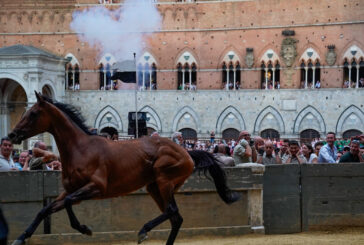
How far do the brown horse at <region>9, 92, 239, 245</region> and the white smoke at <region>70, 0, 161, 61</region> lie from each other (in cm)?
3177

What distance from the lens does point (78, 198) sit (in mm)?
9594

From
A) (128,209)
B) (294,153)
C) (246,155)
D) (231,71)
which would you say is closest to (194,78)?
(231,71)

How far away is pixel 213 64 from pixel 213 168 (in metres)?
30.2

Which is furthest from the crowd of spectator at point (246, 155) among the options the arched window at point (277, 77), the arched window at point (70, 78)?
the arched window at point (70, 78)

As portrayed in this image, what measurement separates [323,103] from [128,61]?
11656 mm

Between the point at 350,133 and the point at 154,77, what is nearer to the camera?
the point at 350,133

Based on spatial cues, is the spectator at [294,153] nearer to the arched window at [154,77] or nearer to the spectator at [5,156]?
the spectator at [5,156]

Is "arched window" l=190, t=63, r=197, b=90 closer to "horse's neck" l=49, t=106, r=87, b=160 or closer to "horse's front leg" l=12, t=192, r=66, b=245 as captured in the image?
"horse's neck" l=49, t=106, r=87, b=160

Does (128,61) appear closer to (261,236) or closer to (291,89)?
(291,89)

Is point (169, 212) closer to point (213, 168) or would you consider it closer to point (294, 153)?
point (213, 168)

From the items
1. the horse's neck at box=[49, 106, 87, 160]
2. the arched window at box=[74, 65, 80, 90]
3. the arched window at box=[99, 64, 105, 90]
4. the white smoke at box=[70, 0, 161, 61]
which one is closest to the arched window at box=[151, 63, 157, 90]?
the white smoke at box=[70, 0, 161, 61]

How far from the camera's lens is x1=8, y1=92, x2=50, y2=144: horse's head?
991 centimetres

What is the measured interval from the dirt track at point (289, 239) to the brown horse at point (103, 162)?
2.42 metres

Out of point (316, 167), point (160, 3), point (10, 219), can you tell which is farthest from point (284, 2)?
point (10, 219)
